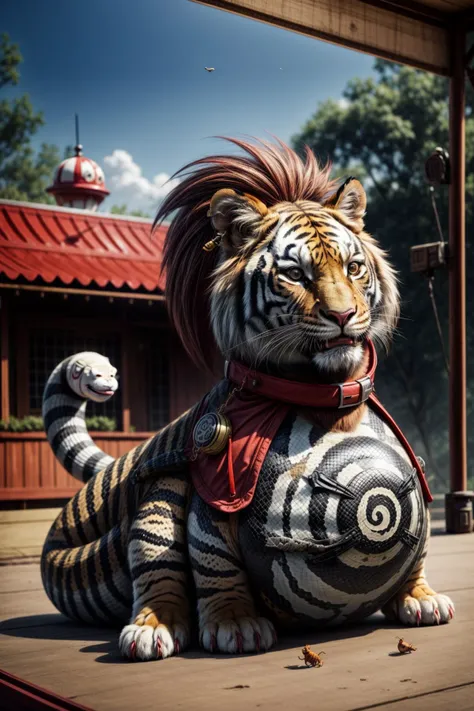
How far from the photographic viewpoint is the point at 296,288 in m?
2.59

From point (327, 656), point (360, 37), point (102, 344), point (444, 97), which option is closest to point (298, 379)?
point (327, 656)

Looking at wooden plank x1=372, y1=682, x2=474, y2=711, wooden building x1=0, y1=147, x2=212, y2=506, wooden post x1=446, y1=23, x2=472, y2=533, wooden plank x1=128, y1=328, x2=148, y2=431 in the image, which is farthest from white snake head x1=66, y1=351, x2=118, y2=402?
wooden plank x1=128, y1=328, x2=148, y2=431

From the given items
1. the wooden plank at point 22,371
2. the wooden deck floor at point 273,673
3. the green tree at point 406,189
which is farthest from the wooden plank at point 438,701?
the green tree at point 406,189

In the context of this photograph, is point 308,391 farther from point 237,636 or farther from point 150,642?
point 150,642

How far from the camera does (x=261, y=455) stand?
2561 millimetres

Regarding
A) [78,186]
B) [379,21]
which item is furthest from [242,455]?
[78,186]

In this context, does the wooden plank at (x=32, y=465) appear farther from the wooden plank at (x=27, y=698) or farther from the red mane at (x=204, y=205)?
the wooden plank at (x=27, y=698)

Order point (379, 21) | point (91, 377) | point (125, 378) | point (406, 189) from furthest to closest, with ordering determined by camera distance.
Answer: point (406, 189) < point (125, 378) < point (379, 21) < point (91, 377)

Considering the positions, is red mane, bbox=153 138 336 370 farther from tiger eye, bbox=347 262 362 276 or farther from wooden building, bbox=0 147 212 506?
wooden building, bbox=0 147 212 506

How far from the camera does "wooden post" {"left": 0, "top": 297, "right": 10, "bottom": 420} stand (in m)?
9.14

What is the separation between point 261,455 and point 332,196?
2.79 feet

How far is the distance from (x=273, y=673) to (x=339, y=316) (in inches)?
34.6

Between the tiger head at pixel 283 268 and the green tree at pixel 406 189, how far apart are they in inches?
572

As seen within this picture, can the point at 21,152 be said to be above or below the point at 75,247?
above
